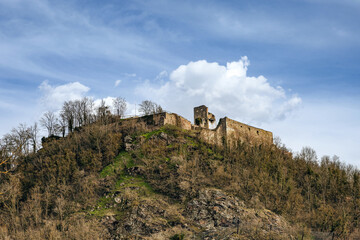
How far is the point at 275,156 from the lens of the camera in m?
53.4

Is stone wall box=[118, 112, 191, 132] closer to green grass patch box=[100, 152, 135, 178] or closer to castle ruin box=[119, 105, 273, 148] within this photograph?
castle ruin box=[119, 105, 273, 148]

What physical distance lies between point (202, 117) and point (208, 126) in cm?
202

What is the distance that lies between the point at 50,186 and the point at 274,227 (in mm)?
28757

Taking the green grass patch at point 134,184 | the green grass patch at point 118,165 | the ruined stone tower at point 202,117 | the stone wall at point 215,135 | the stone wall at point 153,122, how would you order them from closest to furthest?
the green grass patch at point 134,184 → the green grass patch at point 118,165 → the stone wall at point 215,135 → the stone wall at point 153,122 → the ruined stone tower at point 202,117

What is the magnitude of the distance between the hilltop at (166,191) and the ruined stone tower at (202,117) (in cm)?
687

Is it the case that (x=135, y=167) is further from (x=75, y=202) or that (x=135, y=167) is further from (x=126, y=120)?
(x=126, y=120)

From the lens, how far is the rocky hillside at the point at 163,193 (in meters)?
35.0

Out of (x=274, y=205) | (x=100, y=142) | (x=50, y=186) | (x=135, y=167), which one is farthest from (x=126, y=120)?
(x=274, y=205)

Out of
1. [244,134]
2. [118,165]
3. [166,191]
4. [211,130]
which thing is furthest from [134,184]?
[244,134]

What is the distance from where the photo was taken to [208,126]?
5925cm

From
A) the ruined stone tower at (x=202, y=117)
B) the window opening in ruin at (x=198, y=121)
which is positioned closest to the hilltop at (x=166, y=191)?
the window opening in ruin at (x=198, y=121)

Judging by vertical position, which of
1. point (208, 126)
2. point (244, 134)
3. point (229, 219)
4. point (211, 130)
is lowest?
point (229, 219)

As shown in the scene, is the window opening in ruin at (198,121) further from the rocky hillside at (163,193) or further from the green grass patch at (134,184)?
the green grass patch at (134,184)

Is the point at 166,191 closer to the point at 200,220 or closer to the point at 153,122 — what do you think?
the point at 200,220
